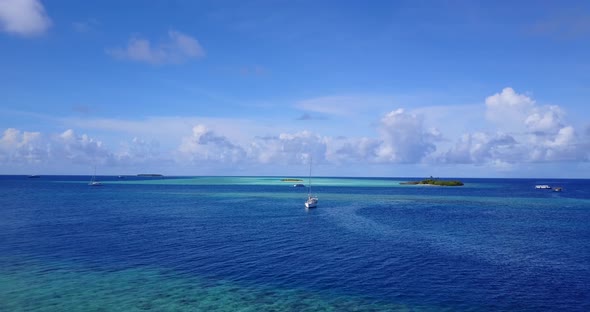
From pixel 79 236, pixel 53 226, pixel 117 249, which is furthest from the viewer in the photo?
pixel 53 226

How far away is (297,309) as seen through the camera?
95.1ft

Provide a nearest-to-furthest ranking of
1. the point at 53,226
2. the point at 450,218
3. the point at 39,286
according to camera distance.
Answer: the point at 39,286 → the point at 53,226 → the point at 450,218

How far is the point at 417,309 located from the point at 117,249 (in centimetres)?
3695

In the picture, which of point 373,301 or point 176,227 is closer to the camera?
point 373,301

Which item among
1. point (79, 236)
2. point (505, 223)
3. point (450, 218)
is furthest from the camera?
point (450, 218)

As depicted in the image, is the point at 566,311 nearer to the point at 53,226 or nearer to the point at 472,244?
the point at 472,244

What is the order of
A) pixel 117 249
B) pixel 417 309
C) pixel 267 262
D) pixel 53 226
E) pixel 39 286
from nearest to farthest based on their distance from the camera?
pixel 417 309, pixel 39 286, pixel 267 262, pixel 117 249, pixel 53 226

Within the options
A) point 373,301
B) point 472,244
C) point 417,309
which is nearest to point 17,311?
point 373,301

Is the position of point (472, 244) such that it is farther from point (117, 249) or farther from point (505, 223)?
point (117, 249)

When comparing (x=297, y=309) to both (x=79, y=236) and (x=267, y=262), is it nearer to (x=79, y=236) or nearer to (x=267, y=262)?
(x=267, y=262)

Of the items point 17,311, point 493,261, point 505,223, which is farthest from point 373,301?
point 505,223

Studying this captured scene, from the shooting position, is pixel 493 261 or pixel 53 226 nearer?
pixel 493 261

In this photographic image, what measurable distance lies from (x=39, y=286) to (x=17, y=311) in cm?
603

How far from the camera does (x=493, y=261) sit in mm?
44969
